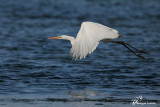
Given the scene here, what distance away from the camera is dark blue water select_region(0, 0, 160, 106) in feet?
29.2

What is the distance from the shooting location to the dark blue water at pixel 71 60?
29.2 feet

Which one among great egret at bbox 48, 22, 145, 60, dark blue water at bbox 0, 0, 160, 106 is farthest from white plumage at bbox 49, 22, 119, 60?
dark blue water at bbox 0, 0, 160, 106

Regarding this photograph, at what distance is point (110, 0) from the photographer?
31.9 m

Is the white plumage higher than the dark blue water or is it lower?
higher

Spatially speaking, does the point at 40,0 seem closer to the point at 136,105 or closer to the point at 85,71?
the point at 85,71

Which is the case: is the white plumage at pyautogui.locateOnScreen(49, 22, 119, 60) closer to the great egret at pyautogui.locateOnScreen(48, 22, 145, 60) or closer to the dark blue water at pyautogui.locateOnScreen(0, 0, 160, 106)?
the great egret at pyautogui.locateOnScreen(48, 22, 145, 60)

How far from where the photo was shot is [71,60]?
490 inches

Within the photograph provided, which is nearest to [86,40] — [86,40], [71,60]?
[86,40]

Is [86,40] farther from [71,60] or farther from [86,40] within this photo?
[71,60]

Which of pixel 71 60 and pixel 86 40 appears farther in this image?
pixel 71 60

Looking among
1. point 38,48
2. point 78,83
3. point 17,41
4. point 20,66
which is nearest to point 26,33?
point 17,41

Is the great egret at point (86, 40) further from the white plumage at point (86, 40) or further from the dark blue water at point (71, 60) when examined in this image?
the dark blue water at point (71, 60)

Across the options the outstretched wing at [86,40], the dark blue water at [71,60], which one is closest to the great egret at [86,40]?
the outstretched wing at [86,40]

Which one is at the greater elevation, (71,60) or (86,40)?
(86,40)
